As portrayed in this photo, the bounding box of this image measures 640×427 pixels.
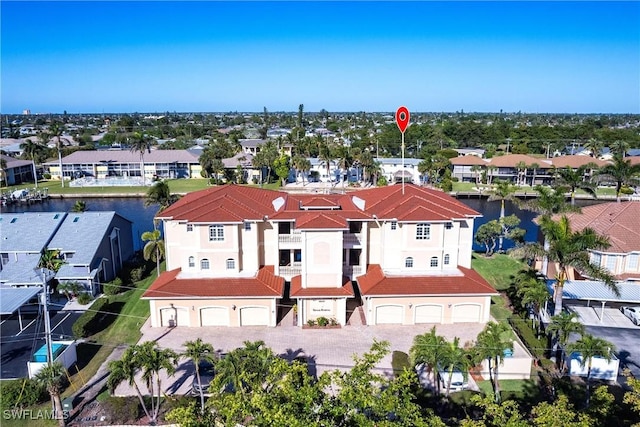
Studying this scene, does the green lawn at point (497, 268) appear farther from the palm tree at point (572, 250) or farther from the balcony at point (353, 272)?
the balcony at point (353, 272)

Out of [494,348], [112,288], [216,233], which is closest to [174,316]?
[216,233]

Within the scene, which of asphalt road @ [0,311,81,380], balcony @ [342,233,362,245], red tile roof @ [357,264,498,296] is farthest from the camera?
balcony @ [342,233,362,245]

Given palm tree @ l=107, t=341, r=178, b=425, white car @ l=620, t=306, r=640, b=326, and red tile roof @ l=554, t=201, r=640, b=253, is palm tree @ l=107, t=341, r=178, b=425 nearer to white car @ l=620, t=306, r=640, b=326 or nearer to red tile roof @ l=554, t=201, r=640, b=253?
white car @ l=620, t=306, r=640, b=326

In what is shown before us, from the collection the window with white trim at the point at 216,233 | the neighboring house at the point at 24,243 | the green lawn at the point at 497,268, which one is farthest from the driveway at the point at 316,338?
the neighboring house at the point at 24,243

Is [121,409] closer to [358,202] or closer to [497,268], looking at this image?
[358,202]

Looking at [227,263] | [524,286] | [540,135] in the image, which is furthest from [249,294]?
[540,135]

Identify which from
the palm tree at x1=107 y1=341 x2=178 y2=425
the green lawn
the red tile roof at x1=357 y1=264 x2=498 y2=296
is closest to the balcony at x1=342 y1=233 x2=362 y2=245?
the red tile roof at x1=357 y1=264 x2=498 y2=296

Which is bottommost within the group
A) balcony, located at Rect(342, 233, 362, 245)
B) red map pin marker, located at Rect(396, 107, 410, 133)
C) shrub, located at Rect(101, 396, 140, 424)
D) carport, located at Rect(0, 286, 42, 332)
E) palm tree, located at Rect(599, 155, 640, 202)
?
shrub, located at Rect(101, 396, 140, 424)
